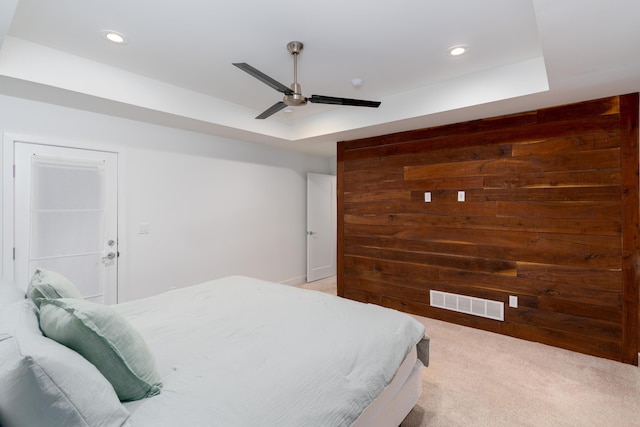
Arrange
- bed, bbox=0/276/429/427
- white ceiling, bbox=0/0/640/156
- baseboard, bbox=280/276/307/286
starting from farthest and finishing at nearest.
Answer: baseboard, bbox=280/276/307/286 < white ceiling, bbox=0/0/640/156 < bed, bbox=0/276/429/427

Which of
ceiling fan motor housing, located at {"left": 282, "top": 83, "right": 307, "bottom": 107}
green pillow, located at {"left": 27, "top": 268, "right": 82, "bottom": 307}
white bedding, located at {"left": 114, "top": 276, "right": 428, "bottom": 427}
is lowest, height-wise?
white bedding, located at {"left": 114, "top": 276, "right": 428, "bottom": 427}

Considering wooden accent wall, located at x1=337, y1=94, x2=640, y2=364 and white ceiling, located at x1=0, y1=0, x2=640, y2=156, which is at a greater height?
white ceiling, located at x1=0, y1=0, x2=640, y2=156

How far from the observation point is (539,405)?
7.11ft

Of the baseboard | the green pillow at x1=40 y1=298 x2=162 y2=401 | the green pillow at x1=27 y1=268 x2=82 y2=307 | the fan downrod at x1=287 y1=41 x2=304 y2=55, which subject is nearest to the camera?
the green pillow at x1=40 y1=298 x2=162 y2=401

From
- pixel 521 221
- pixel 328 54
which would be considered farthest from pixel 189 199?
pixel 521 221

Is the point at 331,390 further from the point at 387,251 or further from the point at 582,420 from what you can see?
the point at 387,251

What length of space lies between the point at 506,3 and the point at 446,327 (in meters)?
3.12

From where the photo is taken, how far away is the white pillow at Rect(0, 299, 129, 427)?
84cm

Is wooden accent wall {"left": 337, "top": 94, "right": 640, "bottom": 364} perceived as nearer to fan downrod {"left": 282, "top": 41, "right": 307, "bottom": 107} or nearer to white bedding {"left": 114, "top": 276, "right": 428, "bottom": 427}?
white bedding {"left": 114, "top": 276, "right": 428, "bottom": 427}

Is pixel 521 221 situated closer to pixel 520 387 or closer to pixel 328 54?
pixel 520 387

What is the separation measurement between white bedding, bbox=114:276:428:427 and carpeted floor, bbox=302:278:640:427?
447mm

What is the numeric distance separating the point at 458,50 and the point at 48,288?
3.19m

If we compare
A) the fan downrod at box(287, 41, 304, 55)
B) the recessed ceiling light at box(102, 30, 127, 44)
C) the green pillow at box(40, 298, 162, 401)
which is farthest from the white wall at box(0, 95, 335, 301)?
the green pillow at box(40, 298, 162, 401)

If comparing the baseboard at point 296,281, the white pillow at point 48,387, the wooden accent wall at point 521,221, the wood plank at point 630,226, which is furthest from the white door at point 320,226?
the white pillow at point 48,387
